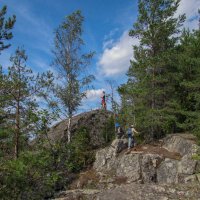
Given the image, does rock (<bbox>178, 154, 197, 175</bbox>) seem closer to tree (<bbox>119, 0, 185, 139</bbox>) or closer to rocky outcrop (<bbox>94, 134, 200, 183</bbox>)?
rocky outcrop (<bbox>94, 134, 200, 183</bbox>)

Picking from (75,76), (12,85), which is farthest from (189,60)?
(12,85)

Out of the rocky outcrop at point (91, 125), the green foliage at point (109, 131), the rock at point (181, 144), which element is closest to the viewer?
the rock at point (181, 144)

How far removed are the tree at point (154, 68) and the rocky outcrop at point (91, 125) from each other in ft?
14.4

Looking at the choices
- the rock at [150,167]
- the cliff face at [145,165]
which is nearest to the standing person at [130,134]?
the cliff face at [145,165]

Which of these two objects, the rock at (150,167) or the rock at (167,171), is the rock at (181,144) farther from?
the rock at (150,167)

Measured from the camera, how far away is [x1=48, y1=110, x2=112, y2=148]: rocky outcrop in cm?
2527

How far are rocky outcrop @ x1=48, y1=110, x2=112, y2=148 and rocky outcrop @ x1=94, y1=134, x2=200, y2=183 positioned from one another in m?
3.70

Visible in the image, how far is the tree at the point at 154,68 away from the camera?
70.8 ft

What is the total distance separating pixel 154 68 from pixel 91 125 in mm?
7937

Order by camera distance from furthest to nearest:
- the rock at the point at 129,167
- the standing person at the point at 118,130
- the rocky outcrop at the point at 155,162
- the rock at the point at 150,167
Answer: the standing person at the point at 118,130, the rock at the point at 129,167, the rock at the point at 150,167, the rocky outcrop at the point at 155,162

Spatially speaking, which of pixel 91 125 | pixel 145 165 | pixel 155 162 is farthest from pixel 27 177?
pixel 91 125

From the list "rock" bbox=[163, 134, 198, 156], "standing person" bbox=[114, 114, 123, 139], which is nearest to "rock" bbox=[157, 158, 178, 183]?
"rock" bbox=[163, 134, 198, 156]

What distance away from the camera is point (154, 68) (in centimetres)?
2236

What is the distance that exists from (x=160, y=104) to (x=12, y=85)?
12.2 meters
